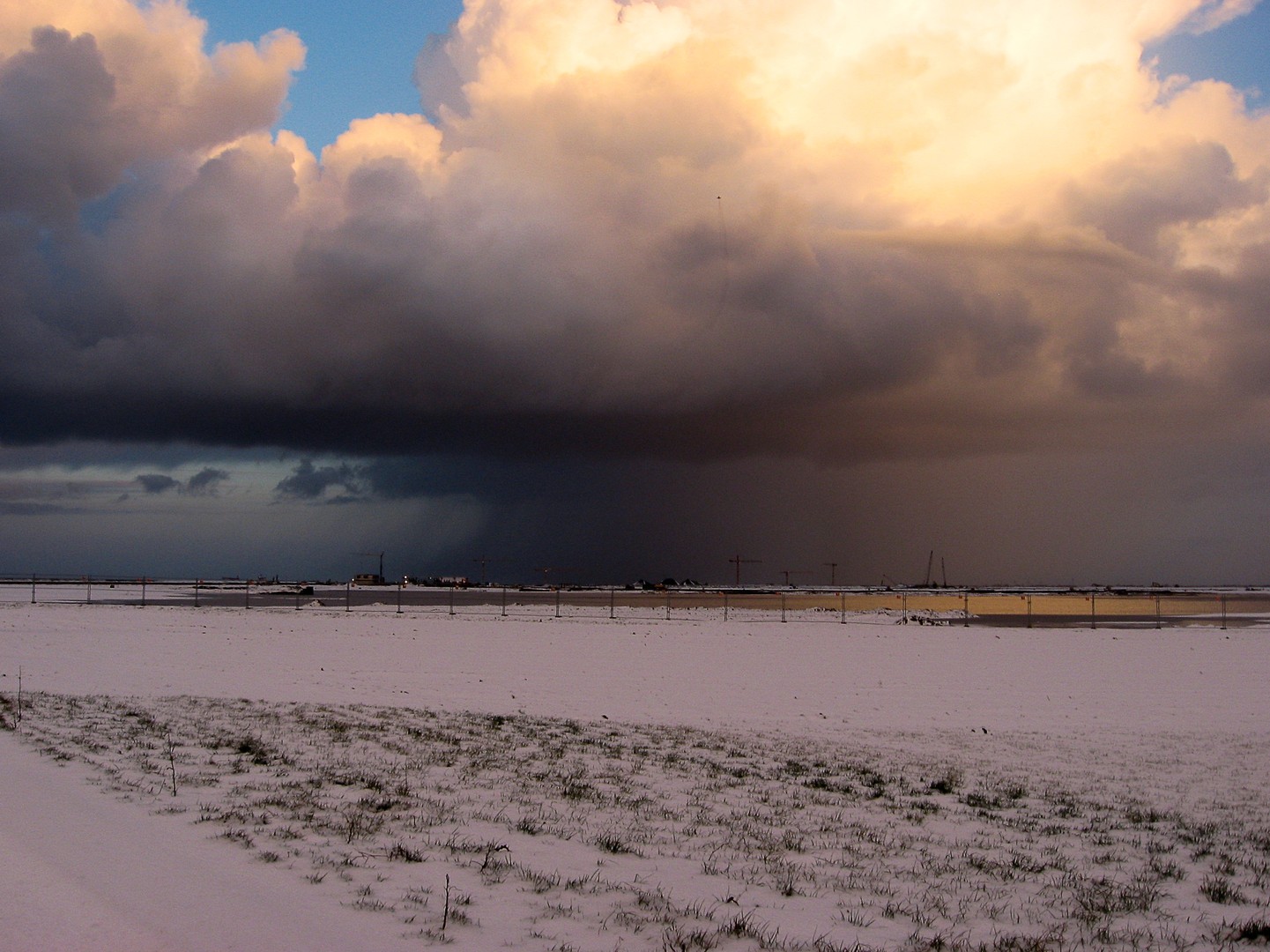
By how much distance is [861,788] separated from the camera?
42.7 ft

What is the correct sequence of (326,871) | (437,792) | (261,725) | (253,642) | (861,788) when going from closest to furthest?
(326,871) < (437,792) < (861,788) < (261,725) < (253,642)

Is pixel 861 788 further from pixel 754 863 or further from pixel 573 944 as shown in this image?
pixel 573 944

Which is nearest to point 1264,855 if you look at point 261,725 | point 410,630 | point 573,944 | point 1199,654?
point 573,944

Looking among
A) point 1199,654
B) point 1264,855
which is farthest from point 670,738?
point 1199,654

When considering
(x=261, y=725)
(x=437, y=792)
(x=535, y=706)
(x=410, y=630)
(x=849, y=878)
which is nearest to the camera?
(x=849, y=878)

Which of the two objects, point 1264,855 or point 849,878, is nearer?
point 849,878

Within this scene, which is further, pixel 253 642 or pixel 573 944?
pixel 253 642

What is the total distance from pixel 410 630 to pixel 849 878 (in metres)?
42.7

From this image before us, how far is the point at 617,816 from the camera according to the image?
10.6 m

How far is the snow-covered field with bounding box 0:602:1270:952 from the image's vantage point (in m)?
7.15

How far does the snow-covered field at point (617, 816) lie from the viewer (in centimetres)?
715

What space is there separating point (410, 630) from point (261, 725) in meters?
33.6

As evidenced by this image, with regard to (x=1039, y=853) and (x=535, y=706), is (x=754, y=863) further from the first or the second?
(x=535, y=706)

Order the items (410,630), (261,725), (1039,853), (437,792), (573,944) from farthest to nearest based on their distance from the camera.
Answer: (410,630) < (261,725) < (437,792) < (1039,853) < (573,944)
